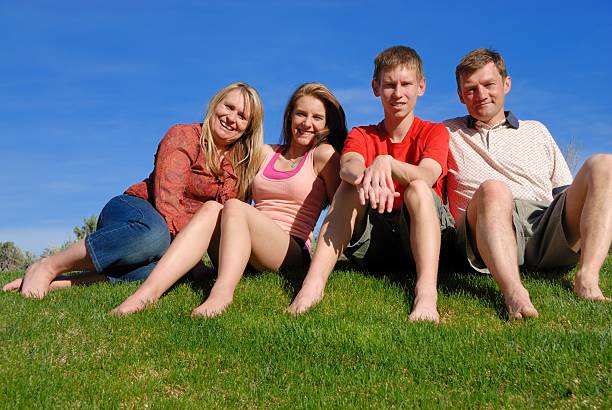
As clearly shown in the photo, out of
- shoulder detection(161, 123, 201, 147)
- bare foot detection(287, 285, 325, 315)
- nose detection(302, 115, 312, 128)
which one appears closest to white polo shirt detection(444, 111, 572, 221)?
nose detection(302, 115, 312, 128)

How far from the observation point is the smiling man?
5.18 meters

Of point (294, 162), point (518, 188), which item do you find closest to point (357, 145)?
point (294, 162)

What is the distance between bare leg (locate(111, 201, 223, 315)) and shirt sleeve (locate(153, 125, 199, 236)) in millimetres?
791

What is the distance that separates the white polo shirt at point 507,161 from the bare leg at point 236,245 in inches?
70.3

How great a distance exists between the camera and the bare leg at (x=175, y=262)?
208 inches

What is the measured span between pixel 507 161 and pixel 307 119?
199cm

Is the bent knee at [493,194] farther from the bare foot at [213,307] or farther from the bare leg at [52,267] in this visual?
the bare leg at [52,267]

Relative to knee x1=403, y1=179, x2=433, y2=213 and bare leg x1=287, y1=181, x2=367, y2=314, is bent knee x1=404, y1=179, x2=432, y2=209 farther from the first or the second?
bare leg x1=287, y1=181, x2=367, y2=314

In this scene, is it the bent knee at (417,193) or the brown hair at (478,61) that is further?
the brown hair at (478,61)

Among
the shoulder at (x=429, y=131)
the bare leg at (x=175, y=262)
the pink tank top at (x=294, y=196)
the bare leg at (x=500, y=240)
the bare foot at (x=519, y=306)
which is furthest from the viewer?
the pink tank top at (x=294, y=196)

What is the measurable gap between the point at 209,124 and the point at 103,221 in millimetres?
1503

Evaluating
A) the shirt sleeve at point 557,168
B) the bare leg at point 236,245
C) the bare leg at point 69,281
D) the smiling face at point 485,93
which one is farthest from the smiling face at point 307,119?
the bare leg at point 69,281

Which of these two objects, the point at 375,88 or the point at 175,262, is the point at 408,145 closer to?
the point at 375,88

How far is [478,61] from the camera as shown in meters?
5.94
